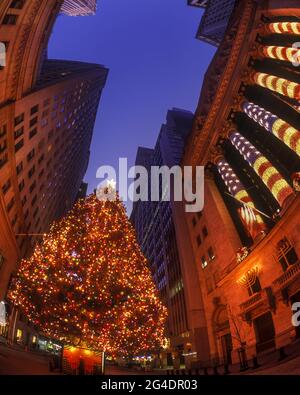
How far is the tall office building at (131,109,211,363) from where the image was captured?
4678 centimetres

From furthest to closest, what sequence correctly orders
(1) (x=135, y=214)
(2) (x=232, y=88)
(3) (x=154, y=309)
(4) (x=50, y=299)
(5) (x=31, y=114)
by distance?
1. (1) (x=135, y=214)
2. (5) (x=31, y=114)
3. (2) (x=232, y=88)
4. (3) (x=154, y=309)
5. (4) (x=50, y=299)

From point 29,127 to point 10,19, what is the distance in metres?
14.1

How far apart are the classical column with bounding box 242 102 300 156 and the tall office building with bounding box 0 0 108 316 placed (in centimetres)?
2302

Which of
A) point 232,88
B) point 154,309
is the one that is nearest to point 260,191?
point 232,88

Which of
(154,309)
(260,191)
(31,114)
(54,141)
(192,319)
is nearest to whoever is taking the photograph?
(154,309)

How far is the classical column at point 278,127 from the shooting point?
20395 millimetres

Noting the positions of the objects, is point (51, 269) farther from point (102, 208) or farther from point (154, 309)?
point (154, 309)

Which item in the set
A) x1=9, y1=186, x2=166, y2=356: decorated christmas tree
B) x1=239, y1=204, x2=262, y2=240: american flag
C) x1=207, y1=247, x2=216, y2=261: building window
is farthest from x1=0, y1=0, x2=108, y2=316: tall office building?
x1=207, y1=247, x2=216, y2=261: building window

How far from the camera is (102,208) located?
24750 millimetres

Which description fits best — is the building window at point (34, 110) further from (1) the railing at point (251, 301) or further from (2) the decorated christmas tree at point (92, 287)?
(1) the railing at point (251, 301)

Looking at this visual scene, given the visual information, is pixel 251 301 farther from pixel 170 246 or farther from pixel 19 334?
pixel 19 334

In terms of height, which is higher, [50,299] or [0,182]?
[0,182]

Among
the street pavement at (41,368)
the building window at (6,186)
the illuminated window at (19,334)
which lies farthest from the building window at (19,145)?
the illuminated window at (19,334)

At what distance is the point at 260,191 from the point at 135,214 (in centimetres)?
8797
